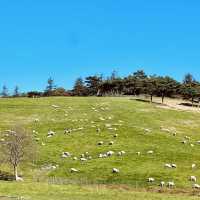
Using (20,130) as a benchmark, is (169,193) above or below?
below

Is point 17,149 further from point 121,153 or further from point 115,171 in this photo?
point 121,153

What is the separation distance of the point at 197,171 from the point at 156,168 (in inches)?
203

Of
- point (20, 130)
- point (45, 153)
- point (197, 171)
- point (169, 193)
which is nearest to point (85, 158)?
point (45, 153)

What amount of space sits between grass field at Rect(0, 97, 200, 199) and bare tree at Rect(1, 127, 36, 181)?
252 centimetres

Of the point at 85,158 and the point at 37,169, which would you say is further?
the point at 85,158

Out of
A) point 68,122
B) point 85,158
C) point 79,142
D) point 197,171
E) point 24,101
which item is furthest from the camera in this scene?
point 24,101

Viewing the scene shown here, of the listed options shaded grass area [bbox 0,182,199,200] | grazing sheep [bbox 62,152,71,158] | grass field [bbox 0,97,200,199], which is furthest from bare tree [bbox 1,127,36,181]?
shaded grass area [bbox 0,182,199,200]

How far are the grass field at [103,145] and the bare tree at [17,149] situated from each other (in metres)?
2.52

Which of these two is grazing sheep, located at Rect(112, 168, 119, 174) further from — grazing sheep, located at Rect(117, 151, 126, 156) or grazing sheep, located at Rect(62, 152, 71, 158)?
grazing sheep, located at Rect(62, 152, 71, 158)

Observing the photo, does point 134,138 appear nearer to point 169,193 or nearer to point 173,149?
point 173,149

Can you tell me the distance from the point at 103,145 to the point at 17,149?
19.3m

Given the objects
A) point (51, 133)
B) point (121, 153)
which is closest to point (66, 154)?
point (121, 153)

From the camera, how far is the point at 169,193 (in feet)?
178

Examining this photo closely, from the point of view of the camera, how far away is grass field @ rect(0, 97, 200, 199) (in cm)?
5369
